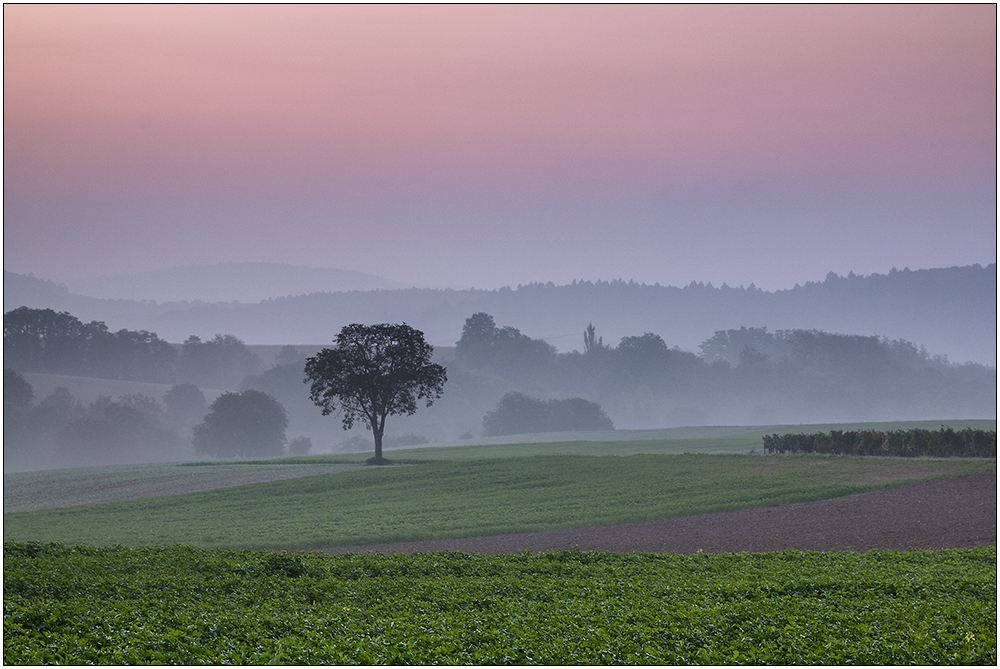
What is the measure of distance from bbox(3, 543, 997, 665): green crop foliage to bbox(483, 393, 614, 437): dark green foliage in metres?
104

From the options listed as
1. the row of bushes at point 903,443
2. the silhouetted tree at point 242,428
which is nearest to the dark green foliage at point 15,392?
the silhouetted tree at point 242,428

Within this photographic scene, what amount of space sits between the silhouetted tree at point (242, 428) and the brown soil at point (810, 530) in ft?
252

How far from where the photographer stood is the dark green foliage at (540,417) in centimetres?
12306

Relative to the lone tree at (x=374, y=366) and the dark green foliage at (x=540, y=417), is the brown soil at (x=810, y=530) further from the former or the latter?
the dark green foliage at (x=540, y=417)

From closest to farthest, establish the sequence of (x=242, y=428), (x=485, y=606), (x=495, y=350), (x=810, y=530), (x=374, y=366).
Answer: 1. (x=485, y=606)
2. (x=810, y=530)
3. (x=374, y=366)
4. (x=242, y=428)
5. (x=495, y=350)

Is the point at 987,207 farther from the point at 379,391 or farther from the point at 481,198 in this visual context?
the point at 379,391

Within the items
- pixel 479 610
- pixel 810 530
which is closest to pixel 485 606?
pixel 479 610

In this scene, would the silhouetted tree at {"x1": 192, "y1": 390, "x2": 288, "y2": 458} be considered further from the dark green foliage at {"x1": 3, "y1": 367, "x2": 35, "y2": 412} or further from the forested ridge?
the forested ridge

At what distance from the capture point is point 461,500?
40.0 meters

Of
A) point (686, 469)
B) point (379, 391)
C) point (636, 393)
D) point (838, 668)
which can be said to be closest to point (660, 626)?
point (838, 668)

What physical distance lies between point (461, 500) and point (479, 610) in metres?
26.3

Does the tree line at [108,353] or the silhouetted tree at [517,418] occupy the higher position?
the tree line at [108,353]

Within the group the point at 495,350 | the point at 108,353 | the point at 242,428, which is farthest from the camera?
the point at 495,350

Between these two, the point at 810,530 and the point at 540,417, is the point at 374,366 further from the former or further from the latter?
the point at 540,417
